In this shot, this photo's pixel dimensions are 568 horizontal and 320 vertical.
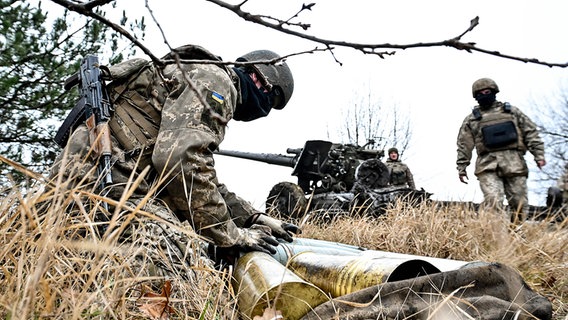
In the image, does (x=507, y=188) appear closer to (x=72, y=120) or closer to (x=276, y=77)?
(x=276, y=77)

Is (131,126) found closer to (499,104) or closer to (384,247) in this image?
(384,247)

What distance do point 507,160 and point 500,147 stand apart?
0.58ft

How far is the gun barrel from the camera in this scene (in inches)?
410

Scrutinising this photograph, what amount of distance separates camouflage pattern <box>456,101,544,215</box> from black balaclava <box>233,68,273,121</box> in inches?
168

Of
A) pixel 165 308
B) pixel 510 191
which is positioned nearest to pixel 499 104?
pixel 510 191

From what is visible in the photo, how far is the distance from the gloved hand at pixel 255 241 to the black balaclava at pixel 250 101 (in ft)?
2.44

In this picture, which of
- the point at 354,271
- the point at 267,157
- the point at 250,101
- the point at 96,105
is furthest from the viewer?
the point at 267,157

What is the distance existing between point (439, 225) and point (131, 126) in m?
2.56

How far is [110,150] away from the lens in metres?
2.50

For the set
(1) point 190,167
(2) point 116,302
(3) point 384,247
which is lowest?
(3) point 384,247

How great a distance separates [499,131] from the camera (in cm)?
702

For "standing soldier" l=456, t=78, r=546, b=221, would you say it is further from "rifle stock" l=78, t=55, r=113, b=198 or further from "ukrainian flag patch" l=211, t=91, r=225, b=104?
"rifle stock" l=78, t=55, r=113, b=198

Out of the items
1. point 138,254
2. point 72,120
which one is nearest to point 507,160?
point 72,120

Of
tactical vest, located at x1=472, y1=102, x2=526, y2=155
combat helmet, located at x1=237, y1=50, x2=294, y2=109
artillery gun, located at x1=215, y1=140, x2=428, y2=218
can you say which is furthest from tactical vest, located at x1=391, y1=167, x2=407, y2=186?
combat helmet, located at x1=237, y1=50, x2=294, y2=109
